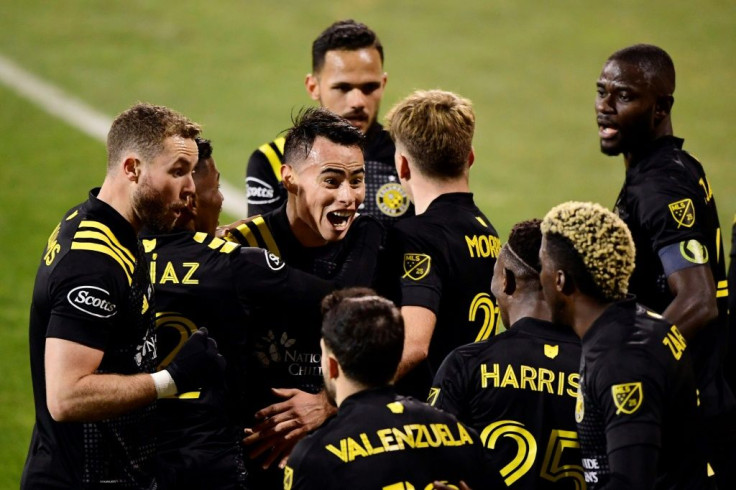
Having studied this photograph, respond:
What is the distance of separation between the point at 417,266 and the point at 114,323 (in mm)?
1578

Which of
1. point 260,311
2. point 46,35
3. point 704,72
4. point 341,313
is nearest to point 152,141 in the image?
point 260,311

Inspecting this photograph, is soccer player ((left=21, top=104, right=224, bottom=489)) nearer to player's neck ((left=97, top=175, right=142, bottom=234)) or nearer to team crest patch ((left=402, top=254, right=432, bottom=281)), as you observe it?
player's neck ((left=97, top=175, right=142, bottom=234))

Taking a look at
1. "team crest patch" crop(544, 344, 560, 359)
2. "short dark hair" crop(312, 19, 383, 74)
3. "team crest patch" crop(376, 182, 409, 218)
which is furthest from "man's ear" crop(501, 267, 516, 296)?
"short dark hair" crop(312, 19, 383, 74)

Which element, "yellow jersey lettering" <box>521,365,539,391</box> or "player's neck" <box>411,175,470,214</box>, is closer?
"yellow jersey lettering" <box>521,365,539,391</box>

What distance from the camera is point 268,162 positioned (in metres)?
8.01

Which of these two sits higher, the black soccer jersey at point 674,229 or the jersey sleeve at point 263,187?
the jersey sleeve at point 263,187

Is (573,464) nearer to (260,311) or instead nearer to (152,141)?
(260,311)

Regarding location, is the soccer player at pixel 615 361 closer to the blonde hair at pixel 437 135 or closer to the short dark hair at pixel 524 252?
the short dark hair at pixel 524 252

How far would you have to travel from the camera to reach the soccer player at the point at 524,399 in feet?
16.5

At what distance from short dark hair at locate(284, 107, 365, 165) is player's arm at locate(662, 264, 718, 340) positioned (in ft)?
5.78

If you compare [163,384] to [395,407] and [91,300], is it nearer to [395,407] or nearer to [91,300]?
[91,300]

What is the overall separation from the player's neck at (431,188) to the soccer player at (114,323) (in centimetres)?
130

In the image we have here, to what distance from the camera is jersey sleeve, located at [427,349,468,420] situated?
5094 mm

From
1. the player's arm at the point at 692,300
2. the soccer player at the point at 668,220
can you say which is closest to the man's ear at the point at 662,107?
the soccer player at the point at 668,220
